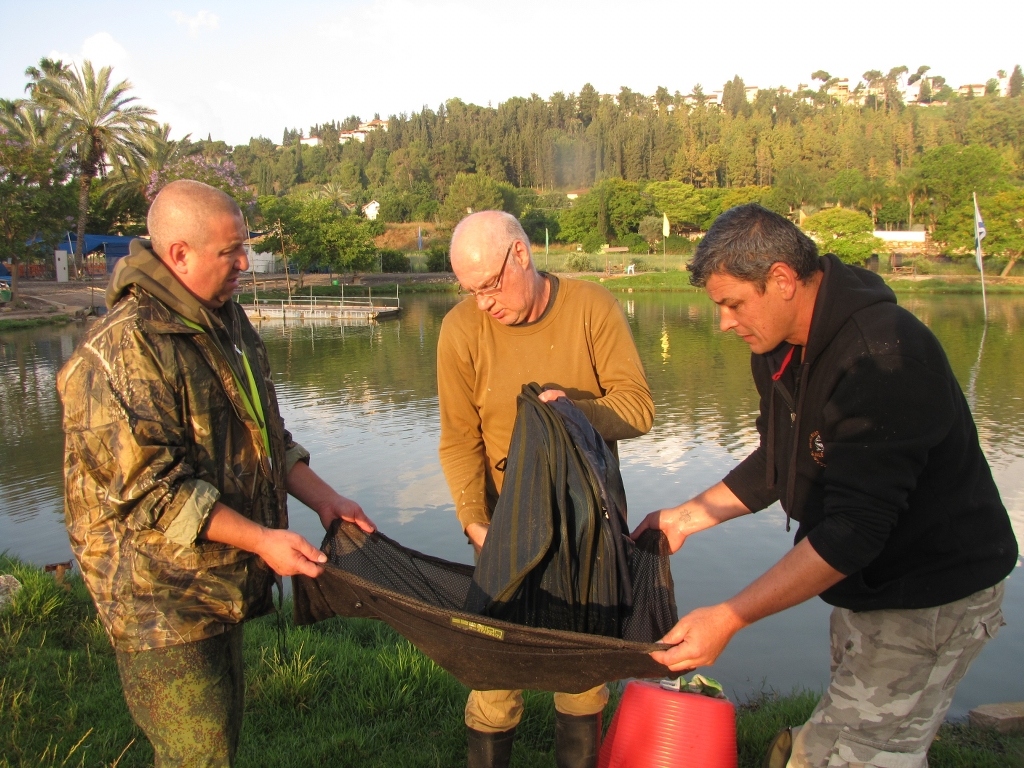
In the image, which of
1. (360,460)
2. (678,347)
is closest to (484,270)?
(360,460)

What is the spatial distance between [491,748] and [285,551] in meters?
1.29

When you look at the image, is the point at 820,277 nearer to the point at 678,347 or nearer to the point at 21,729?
the point at 21,729

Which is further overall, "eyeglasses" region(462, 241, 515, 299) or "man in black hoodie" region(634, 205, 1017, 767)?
"eyeglasses" region(462, 241, 515, 299)

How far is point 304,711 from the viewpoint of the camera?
13.8ft

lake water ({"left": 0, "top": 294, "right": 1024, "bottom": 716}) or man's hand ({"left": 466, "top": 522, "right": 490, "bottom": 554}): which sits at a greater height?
man's hand ({"left": 466, "top": 522, "right": 490, "bottom": 554})

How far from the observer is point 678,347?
2484 centimetres

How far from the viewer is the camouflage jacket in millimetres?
2393

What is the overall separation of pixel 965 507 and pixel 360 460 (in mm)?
10619

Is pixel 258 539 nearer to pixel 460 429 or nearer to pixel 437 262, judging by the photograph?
pixel 460 429

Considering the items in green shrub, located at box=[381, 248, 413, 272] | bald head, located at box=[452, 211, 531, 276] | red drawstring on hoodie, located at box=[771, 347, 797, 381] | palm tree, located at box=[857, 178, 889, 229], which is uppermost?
palm tree, located at box=[857, 178, 889, 229]

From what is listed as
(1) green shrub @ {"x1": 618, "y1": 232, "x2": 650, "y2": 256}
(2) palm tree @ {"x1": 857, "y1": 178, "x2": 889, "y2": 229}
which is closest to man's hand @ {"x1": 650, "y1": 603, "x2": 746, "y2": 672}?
(1) green shrub @ {"x1": 618, "y1": 232, "x2": 650, "y2": 256}

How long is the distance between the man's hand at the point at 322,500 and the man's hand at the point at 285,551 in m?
0.66

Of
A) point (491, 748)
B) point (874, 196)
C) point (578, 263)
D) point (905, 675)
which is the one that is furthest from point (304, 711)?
point (874, 196)

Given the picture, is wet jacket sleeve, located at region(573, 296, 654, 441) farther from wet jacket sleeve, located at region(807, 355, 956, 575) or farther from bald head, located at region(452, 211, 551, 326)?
wet jacket sleeve, located at region(807, 355, 956, 575)
